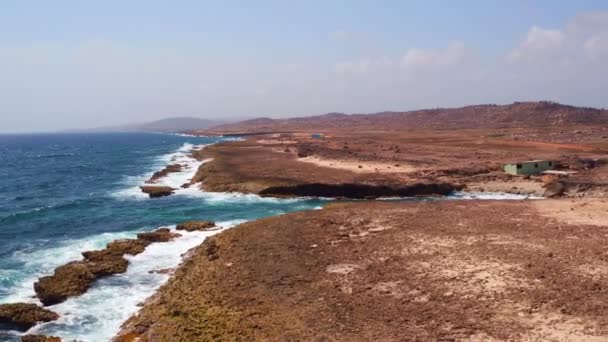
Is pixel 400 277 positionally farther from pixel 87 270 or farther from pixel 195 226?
pixel 195 226

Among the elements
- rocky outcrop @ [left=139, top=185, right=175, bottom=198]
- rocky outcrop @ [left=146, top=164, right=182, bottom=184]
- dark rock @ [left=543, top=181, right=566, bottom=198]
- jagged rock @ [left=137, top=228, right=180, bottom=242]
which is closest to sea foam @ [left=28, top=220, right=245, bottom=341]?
jagged rock @ [left=137, top=228, right=180, bottom=242]

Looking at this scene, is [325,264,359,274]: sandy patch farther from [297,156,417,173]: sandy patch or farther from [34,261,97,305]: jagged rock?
[297,156,417,173]: sandy patch

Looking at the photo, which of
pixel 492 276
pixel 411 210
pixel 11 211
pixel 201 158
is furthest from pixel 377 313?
pixel 201 158

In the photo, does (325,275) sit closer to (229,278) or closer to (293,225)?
(229,278)

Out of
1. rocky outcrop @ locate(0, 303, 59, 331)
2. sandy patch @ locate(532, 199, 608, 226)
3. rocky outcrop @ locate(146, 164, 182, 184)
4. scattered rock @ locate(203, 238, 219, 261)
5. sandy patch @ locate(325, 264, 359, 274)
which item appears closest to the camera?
rocky outcrop @ locate(0, 303, 59, 331)

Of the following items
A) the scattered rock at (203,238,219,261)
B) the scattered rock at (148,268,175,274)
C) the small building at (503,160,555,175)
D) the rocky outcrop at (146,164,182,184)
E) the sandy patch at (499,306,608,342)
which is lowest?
the scattered rock at (148,268,175,274)

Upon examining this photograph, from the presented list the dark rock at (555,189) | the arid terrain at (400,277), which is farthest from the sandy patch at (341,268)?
the dark rock at (555,189)

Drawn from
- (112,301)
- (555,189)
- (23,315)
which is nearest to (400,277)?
(112,301)
